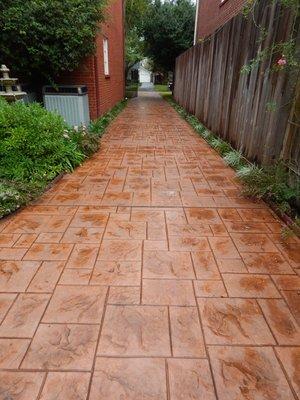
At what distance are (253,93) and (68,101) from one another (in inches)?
171

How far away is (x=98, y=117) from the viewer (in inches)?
318

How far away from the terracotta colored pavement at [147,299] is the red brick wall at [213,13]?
663 centimetres

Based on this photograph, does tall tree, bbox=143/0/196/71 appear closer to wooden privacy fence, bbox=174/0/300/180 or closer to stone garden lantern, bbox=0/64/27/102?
wooden privacy fence, bbox=174/0/300/180

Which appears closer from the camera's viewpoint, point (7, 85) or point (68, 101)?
point (7, 85)

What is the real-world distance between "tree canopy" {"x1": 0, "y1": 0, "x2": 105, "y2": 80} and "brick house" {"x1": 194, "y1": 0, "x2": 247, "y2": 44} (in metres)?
3.65

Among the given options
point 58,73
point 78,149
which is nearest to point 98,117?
point 58,73

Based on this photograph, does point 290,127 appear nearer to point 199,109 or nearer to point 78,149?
point 78,149

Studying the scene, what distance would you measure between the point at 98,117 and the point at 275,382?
7.58m

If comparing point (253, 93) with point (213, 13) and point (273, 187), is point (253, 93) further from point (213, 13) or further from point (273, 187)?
point (213, 13)

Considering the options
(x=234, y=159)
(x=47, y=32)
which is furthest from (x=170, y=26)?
(x=234, y=159)

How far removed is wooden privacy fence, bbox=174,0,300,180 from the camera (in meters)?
3.24

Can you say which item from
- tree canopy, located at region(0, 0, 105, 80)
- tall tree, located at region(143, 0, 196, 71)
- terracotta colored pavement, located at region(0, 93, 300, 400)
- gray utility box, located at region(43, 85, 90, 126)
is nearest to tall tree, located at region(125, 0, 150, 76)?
tall tree, located at region(143, 0, 196, 71)

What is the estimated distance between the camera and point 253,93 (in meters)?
4.23

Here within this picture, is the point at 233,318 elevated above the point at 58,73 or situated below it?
below
